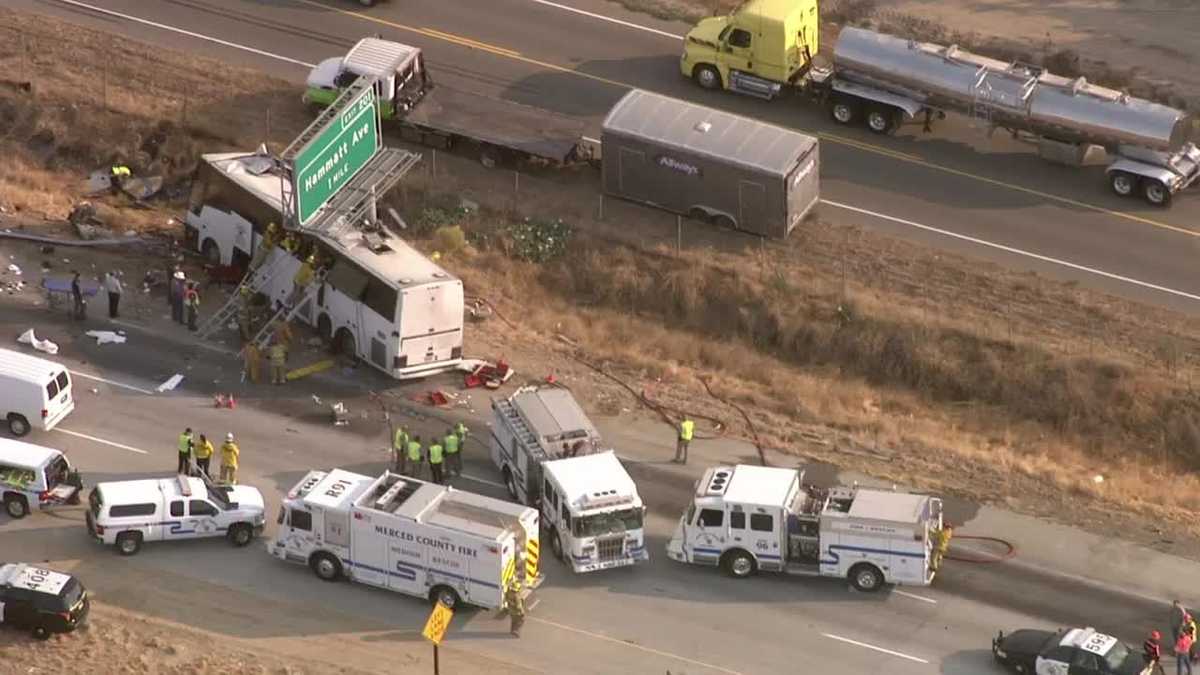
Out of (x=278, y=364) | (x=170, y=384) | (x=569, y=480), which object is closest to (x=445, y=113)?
(x=278, y=364)

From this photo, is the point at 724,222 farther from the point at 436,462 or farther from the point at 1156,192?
the point at 436,462

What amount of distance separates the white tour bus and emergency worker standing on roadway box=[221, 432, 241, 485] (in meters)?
6.21

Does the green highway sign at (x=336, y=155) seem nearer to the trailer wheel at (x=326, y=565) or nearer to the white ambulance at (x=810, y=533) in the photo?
the trailer wheel at (x=326, y=565)

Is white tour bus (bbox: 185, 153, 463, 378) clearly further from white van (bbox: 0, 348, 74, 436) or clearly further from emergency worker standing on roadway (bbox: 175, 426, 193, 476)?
white van (bbox: 0, 348, 74, 436)

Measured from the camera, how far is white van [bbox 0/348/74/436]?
201 feet

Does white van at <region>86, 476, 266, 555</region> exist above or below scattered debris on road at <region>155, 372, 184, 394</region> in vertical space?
above

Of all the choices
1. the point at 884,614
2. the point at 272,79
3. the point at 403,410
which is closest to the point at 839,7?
the point at 272,79

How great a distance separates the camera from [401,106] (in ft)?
251

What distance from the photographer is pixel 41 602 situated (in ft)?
177

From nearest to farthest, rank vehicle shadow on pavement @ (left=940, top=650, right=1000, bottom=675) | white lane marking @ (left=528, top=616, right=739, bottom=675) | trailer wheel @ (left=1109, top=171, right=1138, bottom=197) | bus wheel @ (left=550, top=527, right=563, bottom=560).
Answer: white lane marking @ (left=528, top=616, right=739, bottom=675) < vehicle shadow on pavement @ (left=940, top=650, right=1000, bottom=675) < bus wheel @ (left=550, top=527, right=563, bottom=560) < trailer wheel @ (left=1109, top=171, right=1138, bottom=197)

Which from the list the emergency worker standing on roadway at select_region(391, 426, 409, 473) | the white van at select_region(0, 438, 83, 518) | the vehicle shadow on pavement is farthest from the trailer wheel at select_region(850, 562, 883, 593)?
the white van at select_region(0, 438, 83, 518)

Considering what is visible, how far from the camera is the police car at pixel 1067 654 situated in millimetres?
53344

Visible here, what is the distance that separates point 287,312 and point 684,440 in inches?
497

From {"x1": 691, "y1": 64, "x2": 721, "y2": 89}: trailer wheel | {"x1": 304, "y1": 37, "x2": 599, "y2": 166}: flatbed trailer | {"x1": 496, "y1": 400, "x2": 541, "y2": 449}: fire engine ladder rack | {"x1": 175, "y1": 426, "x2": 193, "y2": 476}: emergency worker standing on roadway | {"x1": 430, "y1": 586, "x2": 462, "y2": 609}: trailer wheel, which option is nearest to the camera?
{"x1": 430, "y1": 586, "x2": 462, "y2": 609}: trailer wheel
